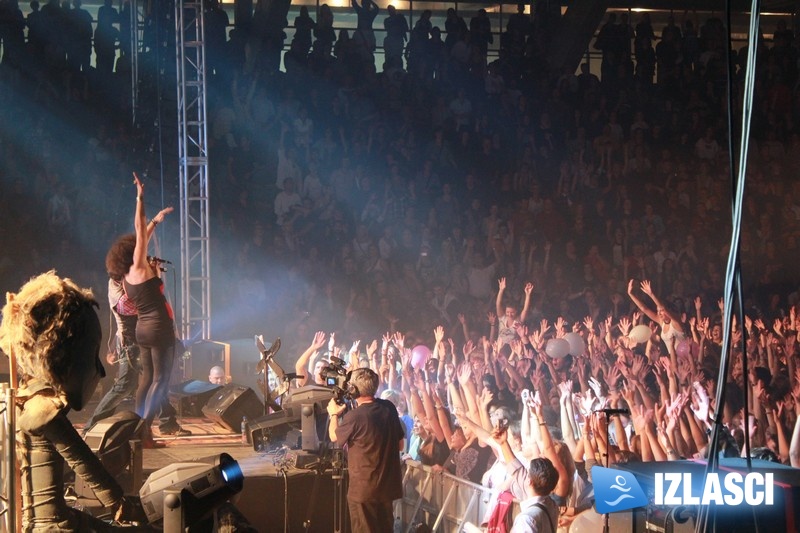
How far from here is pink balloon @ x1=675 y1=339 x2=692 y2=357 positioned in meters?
6.84

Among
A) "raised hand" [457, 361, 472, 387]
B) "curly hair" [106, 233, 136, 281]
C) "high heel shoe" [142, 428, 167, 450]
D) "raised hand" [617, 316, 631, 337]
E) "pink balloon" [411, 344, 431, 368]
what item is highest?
"curly hair" [106, 233, 136, 281]

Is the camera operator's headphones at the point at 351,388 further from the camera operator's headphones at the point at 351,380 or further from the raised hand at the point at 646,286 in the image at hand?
the raised hand at the point at 646,286

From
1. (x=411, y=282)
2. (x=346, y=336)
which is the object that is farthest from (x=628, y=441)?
(x=411, y=282)

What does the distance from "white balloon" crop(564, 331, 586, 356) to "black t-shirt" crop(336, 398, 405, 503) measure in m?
3.06

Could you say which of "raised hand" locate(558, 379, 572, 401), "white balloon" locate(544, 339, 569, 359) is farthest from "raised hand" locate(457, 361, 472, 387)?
"white balloon" locate(544, 339, 569, 359)

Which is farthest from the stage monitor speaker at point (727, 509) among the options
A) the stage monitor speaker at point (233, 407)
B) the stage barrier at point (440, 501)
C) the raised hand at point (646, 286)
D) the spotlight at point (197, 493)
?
the raised hand at point (646, 286)

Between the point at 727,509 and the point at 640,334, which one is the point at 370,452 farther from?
the point at 640,334

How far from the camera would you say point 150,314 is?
5.27 meters

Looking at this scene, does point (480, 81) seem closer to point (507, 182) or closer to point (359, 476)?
point (507, 182)

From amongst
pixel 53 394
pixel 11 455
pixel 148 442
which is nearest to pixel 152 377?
pixel 148 442

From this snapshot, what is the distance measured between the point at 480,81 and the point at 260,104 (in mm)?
2814

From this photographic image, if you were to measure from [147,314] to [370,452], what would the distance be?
1539 millimetres

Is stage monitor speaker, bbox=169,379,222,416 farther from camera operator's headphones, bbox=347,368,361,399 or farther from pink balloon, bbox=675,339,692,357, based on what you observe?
pink balloon, bbox=675,339,692,357

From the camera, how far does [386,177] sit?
11.1 metres
